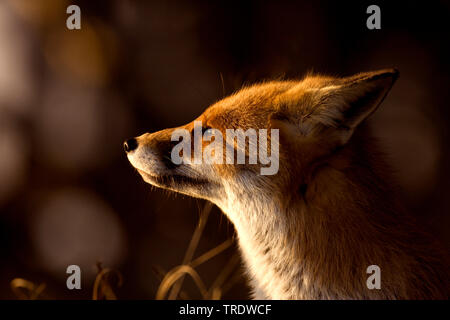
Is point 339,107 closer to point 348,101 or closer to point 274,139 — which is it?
point 348,101

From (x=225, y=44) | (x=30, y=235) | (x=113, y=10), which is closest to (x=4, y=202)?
(x=30, y=235)

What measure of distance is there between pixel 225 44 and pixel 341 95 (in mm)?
2021

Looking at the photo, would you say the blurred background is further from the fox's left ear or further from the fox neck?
the fox neck

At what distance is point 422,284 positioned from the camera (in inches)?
58.2

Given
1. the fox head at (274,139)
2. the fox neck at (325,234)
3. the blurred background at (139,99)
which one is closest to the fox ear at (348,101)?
the fox head at (274,139)

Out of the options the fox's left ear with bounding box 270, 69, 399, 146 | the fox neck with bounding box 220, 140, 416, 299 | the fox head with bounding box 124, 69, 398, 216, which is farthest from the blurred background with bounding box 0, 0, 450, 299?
the fox neck with bounding box 220, 140, 416, 299

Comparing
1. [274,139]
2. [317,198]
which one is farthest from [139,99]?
[317,198]

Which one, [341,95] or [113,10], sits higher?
[113,10]

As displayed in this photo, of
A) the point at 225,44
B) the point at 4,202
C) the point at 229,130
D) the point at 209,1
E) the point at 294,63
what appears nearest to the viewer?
the point at 229,130

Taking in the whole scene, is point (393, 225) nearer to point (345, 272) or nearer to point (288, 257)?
point (345, 272)

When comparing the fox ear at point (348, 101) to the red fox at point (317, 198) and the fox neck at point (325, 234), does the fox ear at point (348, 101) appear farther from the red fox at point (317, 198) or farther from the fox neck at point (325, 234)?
the fox neck at point (325, 234)

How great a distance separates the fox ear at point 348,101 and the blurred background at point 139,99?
104 cm

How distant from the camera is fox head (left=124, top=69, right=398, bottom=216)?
1.47m

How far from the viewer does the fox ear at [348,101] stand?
1360mm
